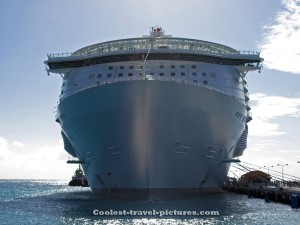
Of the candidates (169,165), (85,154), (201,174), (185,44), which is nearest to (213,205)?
(201,174)

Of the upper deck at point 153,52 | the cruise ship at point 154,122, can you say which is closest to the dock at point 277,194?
the cruise ship at point 154,122

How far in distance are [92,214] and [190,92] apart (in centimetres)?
944

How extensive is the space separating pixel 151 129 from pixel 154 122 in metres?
0.49

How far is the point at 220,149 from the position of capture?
93.8ft

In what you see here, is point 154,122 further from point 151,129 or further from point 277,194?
point 277,194

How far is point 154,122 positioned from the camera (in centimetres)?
2458

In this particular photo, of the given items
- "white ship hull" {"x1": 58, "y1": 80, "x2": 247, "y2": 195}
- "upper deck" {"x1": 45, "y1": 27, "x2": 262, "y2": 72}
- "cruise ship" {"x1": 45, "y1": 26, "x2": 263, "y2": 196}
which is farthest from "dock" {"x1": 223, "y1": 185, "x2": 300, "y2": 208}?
"upper deck" {"x1": 45, "y1": 27, "x2": 262, "y2": 72}

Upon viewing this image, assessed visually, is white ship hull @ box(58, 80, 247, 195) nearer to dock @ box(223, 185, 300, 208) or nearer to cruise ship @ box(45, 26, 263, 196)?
cruise ship @ box(45, 26, 263, 196)

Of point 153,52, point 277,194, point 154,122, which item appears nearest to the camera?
point 154,122

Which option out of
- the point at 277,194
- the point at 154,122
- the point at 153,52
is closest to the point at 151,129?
the point at 154,122

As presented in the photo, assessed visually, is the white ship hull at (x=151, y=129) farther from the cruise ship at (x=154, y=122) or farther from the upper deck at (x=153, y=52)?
the upper deck at (x=153, y=52)

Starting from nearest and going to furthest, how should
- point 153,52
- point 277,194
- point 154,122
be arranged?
1. point 154,122
2. point 153,52
3. point 277,194

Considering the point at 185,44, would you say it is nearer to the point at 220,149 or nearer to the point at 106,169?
the point at 220,149

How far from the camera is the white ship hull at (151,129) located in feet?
80.3
